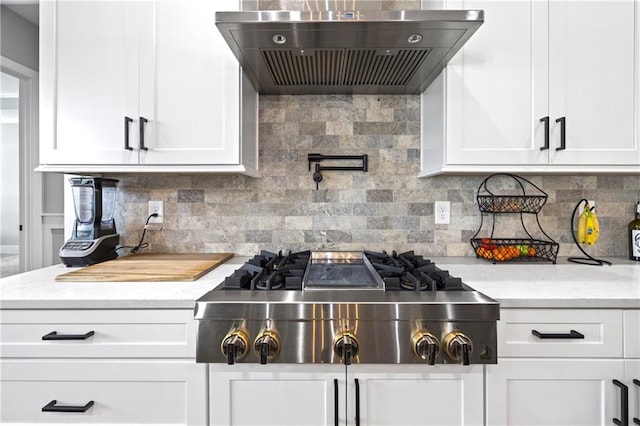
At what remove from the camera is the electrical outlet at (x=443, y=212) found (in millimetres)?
1766

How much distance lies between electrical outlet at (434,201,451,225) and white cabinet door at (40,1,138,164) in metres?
1.47

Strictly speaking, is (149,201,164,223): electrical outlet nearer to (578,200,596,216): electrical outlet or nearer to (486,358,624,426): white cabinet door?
(486,358,624,426): white cabinet door

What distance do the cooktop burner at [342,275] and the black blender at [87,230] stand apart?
2.46 ft

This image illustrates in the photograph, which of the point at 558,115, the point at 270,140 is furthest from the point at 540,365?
the point at 270,140

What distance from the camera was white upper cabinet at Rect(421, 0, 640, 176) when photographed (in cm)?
139

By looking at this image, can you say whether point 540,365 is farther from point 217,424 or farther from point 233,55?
point 233,55

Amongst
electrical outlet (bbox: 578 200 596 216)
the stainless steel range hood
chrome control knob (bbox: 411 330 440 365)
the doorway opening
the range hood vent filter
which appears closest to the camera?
chrome control knob (bbox: 411 330 440 365)

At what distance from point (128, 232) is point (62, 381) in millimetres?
869

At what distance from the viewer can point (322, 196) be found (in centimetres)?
178

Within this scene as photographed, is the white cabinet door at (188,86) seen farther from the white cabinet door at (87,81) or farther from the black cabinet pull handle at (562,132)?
the black cabinet pull handle at (562,132)

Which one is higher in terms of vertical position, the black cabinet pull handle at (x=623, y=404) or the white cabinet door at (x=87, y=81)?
the white cabinet door at (x=87, y=81)

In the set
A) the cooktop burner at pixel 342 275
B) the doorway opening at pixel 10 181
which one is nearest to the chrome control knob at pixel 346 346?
the cooktop burner at pixel 342 275

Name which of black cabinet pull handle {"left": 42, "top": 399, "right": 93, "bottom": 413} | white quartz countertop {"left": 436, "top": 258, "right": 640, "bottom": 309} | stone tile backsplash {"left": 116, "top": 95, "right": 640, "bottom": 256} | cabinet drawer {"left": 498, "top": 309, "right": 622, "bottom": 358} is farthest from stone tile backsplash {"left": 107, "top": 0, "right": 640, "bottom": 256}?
black cabinet pull handle {"left": 42, "top": 399, "right": 93, "bottom": 413}

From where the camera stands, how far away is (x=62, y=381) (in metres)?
1.05
